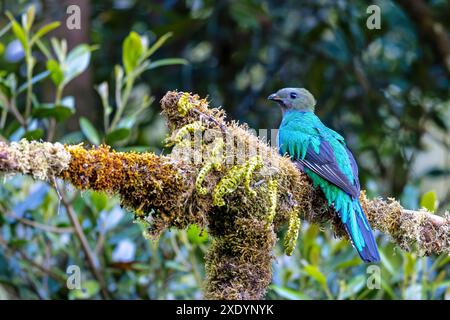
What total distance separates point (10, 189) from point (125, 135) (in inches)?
38.2

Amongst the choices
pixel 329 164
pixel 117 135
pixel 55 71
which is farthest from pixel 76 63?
pixel 329 164

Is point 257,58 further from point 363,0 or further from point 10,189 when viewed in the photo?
point 10,189

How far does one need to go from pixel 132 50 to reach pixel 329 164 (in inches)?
53.7

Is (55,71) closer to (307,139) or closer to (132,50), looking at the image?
(132,50)

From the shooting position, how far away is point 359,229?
315 centimetres

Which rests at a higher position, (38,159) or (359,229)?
(38,159)

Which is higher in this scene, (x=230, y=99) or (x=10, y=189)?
(x=230, y=99)

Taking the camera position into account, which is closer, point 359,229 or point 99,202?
point 359,229

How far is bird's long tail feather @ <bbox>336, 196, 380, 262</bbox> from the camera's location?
10.3ft

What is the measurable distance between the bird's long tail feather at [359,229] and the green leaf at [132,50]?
1597 millimetres

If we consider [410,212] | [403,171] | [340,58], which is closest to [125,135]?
[410,212]

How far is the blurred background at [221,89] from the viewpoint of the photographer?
14.4 feet

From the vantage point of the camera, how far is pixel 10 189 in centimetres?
444
